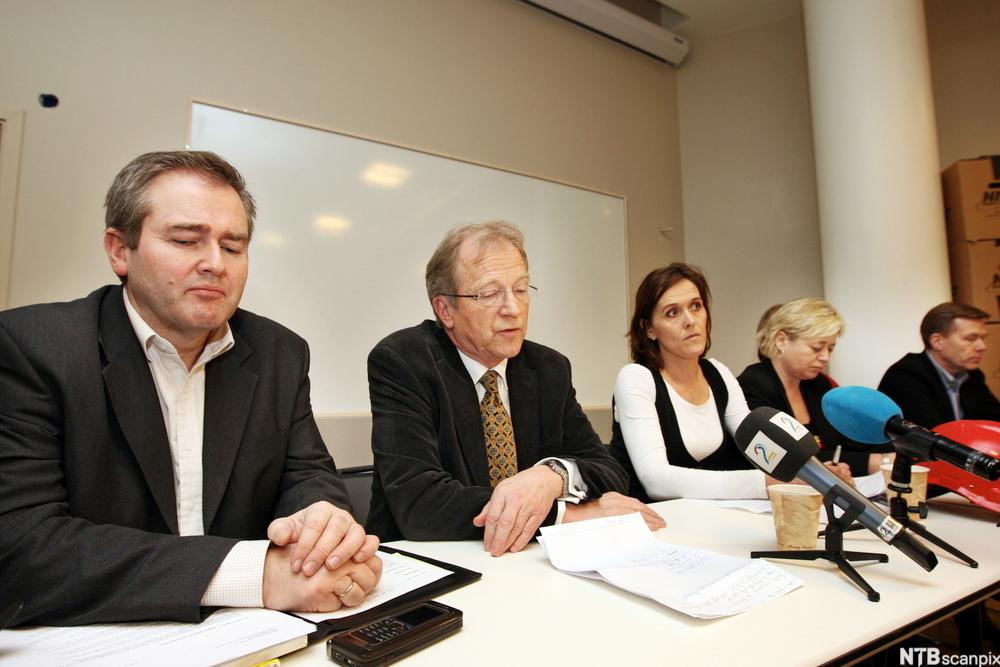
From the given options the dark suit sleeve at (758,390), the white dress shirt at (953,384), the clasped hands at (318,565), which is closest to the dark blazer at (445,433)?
the clasped hands at (318,565)

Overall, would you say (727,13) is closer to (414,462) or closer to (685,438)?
(685,438)

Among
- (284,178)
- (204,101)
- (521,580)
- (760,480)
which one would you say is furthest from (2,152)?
(760,480)

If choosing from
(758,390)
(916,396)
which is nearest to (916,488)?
(758,390)

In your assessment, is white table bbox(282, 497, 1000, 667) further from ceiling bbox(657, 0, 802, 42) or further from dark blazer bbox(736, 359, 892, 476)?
ceiling bbox(657, 0, 802, 42)

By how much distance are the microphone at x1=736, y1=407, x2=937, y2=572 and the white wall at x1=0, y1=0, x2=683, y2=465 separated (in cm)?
206

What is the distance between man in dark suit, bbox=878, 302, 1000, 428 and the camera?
2.65 metres

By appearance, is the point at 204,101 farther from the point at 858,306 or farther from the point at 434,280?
the point at 858,306

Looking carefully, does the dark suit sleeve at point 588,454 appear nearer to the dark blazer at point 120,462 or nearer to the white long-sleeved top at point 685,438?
the white long-sleeved top at point 685,438

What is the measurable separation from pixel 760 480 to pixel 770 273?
2.87 m

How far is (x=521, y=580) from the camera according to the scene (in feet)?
3.11

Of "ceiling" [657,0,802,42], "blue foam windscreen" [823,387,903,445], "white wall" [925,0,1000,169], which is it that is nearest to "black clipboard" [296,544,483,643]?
"blue foam windscreen" [823,387,903,445]

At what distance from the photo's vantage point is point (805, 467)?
100 cm

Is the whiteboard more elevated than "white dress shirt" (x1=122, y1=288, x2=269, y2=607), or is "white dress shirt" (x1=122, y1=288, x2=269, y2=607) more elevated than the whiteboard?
the whiteboard

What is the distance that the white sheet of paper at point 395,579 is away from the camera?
807 mm
